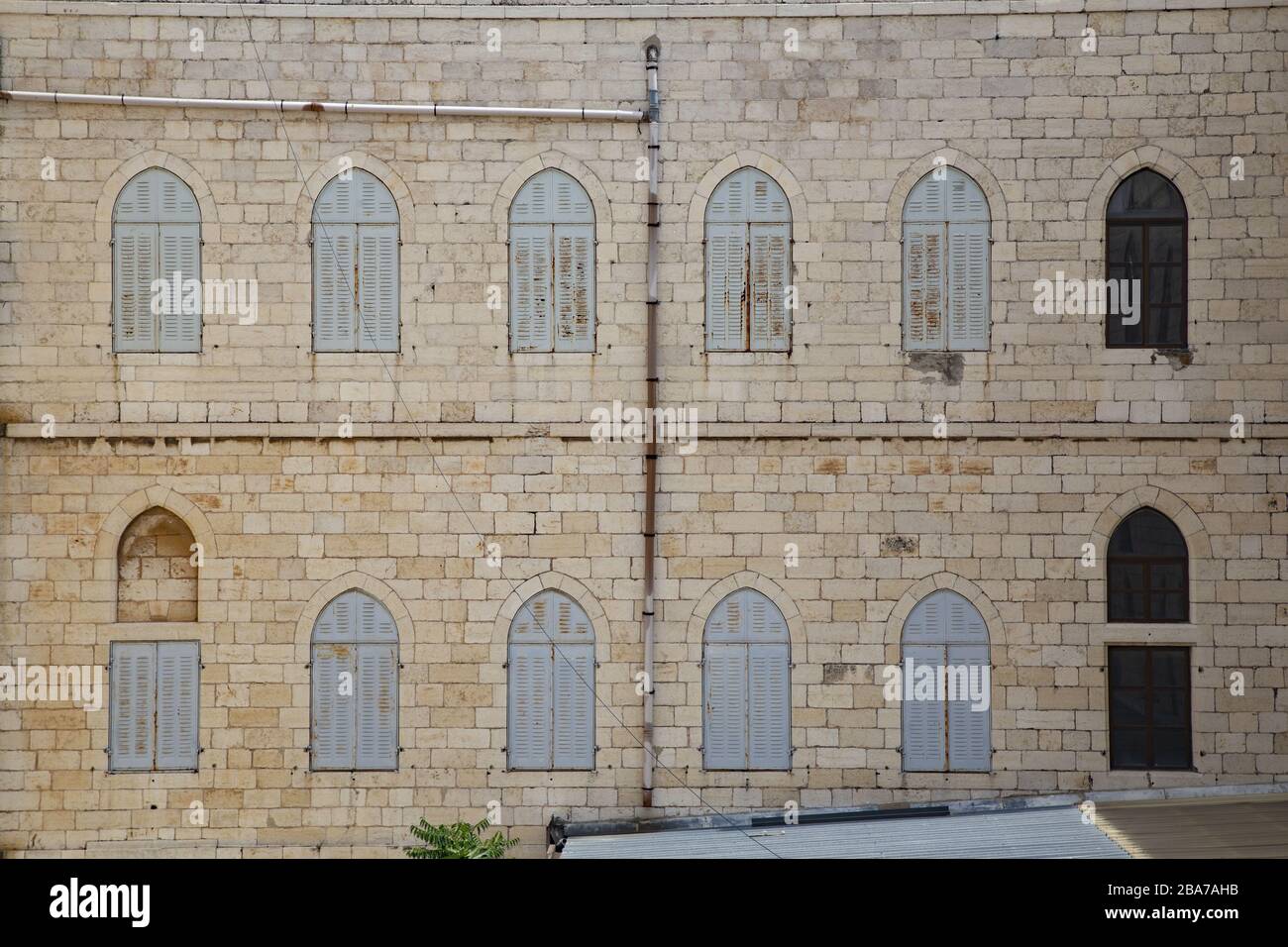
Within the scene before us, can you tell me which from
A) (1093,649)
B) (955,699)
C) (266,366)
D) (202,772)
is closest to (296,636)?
(202,772)

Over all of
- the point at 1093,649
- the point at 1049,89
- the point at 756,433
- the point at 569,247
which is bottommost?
the point at 1093,649

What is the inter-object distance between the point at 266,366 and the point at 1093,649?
8.96 meters

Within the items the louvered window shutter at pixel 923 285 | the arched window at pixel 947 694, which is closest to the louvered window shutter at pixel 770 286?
the louvered window shutter at pixel 923 285

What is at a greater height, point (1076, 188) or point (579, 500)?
point (1076, 188)

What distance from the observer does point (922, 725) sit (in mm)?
13102

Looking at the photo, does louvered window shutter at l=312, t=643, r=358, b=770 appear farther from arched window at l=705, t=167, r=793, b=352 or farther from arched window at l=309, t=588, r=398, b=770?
→ arched window at l=705, t=167, r=793, b=352

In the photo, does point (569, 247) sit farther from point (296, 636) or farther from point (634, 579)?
point (296, 636)

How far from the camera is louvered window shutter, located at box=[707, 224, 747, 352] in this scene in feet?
43.6

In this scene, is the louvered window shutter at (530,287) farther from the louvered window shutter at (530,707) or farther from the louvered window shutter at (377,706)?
the louvered window shutter at (377,706)

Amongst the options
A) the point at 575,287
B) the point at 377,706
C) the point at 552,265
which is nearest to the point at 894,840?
the point at 377,706

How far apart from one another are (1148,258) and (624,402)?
5.59m

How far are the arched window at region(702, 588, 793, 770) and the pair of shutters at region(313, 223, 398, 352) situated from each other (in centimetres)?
458

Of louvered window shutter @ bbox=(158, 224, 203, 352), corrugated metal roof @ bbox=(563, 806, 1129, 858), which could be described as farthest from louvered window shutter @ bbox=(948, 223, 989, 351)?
louvered window shutter @ bbox=(158, 224, 203, 352)

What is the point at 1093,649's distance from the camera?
42.8 feet
